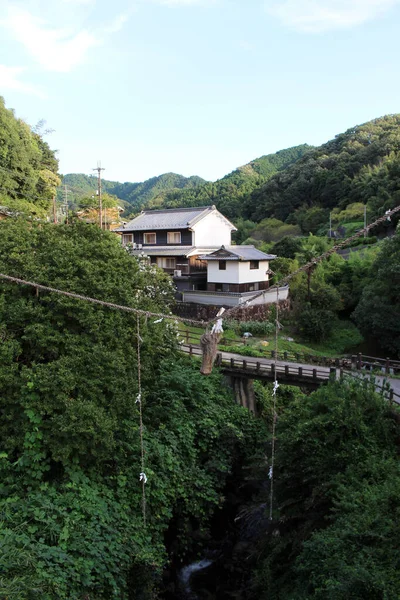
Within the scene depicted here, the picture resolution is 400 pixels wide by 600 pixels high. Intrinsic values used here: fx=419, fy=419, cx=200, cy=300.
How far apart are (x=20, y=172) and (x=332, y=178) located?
4794cm

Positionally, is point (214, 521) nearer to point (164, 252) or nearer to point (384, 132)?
point (164, 252)

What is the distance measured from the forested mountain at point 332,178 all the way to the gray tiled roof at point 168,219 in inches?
1009

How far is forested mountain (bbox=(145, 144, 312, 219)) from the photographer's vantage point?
76.9m

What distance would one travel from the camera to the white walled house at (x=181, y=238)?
34094mm

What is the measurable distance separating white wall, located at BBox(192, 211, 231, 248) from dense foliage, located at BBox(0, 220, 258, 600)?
2166 centimetres

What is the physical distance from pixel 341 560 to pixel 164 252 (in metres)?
29.5

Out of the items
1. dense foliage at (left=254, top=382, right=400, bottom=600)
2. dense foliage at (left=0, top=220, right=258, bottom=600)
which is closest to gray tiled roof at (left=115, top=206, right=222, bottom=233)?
dense foliage at (left=0, top=220, right=258, bottom=600)

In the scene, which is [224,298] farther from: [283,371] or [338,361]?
[283,371]

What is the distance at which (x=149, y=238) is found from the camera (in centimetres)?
3731

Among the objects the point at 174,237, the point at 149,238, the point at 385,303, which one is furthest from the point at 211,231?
the point at 385,303

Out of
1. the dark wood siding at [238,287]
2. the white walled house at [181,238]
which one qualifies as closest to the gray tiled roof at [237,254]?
the dark wood siding at [238,287]

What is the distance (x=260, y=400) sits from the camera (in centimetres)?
1938

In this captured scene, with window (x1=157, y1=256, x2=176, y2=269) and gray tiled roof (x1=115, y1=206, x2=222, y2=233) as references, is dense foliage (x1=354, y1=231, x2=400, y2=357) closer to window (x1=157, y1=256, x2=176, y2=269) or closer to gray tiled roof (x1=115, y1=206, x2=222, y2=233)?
gray tiled roof (x1=115, y1=206, x2=222, y2=233)

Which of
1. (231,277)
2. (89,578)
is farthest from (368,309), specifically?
(89,578)
